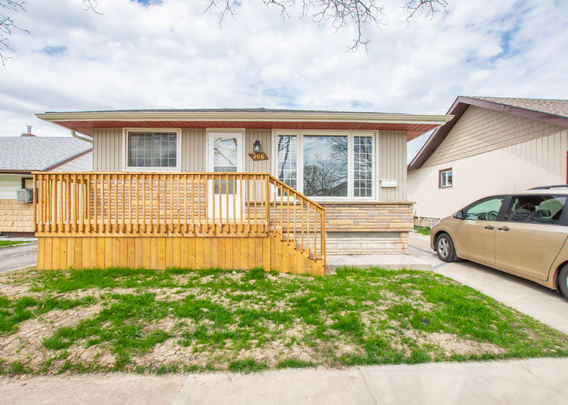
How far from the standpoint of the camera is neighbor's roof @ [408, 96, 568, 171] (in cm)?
626

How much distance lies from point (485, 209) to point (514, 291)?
5.42 feet

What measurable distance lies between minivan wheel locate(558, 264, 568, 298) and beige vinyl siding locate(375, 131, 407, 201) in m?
2.95

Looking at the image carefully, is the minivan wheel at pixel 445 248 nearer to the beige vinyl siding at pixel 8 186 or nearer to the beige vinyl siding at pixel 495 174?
the beige vinyl siding at pixel 495 174

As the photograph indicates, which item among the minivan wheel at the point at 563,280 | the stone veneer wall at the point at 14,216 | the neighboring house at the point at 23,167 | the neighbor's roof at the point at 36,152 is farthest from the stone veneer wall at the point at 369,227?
the stone veneer wall at the point at 14,216

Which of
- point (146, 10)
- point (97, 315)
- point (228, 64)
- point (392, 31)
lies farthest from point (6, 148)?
point (392, 31)

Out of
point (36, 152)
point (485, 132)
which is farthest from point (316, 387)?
point (36, 152)

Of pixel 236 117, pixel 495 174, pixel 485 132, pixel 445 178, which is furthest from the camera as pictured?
pixel 445 178

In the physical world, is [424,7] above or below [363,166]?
above

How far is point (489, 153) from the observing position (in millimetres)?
8750

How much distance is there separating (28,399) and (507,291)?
219 inches

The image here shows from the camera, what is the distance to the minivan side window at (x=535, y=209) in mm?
3602

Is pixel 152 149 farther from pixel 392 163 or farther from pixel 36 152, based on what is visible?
pixel 36 152

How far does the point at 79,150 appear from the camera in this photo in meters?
12.4

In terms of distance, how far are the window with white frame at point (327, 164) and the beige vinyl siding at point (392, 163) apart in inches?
9.4
